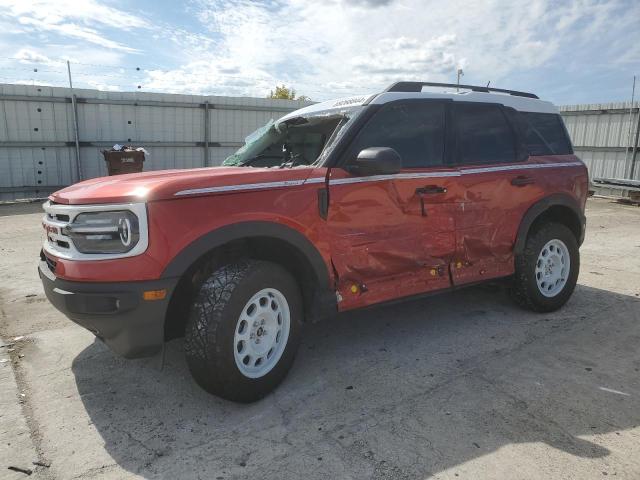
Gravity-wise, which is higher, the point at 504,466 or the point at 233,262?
the point at 233,262

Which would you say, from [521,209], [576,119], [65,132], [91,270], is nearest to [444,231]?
[521,209]

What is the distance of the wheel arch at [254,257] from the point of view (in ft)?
9.06

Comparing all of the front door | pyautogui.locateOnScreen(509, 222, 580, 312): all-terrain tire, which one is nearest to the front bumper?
the front door

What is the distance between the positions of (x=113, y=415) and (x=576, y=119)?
1829 centimetres

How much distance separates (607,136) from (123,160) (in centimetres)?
1486

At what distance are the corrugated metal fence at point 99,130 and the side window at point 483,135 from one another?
11.5 metres

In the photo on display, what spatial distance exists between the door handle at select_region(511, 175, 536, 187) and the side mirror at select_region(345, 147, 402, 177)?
1.50 meters

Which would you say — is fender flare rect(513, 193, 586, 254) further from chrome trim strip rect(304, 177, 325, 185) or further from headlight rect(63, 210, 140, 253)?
headlight rect(63, 210, 140, 253)

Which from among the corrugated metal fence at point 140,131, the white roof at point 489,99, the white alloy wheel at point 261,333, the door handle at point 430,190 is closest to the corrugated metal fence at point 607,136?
the corrugated metal fence at point 140,131

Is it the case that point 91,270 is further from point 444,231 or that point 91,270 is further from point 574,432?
point 574,432

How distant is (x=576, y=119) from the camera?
17.3 meters

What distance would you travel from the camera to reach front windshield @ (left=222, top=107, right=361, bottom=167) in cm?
357

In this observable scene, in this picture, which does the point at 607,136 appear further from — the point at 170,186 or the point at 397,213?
the point at 170,186

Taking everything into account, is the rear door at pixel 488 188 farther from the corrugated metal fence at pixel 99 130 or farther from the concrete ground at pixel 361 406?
the corrugated metal fence at pixel 99 130
